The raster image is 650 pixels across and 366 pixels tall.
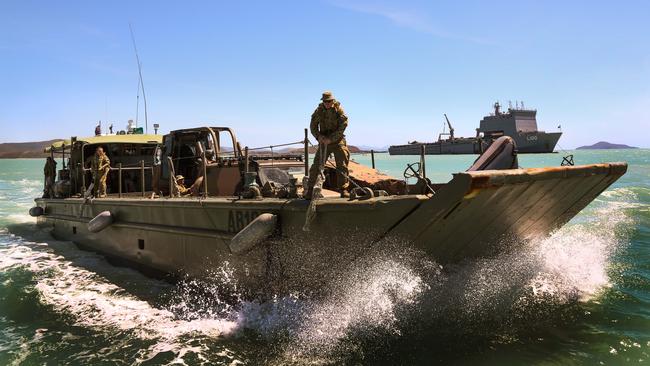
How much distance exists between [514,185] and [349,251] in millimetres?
1946

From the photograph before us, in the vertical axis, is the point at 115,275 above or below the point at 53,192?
below

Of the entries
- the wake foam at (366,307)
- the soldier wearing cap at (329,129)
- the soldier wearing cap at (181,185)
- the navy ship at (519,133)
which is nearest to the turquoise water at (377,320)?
the wake foam at (366,307)

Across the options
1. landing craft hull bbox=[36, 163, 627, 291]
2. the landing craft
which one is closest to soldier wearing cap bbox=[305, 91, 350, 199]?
the landing craft

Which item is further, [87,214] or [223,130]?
[87,214]

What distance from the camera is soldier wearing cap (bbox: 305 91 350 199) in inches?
255

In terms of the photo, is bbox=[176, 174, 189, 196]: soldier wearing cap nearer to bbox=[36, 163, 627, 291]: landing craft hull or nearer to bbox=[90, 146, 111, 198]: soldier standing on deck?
bbox=[36, 163, 627, 291]: landing craft hull

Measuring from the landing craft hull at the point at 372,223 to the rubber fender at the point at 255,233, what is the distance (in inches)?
6.6

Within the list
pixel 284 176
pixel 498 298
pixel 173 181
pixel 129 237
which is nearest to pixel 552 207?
pixel 498 298

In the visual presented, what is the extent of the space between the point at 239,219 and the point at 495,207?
133 inches

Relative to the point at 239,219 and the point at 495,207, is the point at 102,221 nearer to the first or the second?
the point at 239,219

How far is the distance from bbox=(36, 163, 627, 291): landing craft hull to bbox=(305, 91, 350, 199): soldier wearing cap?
1.79ft

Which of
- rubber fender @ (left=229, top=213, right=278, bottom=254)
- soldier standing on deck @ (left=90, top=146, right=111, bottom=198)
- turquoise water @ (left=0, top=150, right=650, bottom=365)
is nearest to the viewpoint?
turquoise water @ (left=0, top=150, right=650, bottom=365)

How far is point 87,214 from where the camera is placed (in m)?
11.6

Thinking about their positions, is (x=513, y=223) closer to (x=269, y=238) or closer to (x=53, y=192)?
(x=269, y=238)
